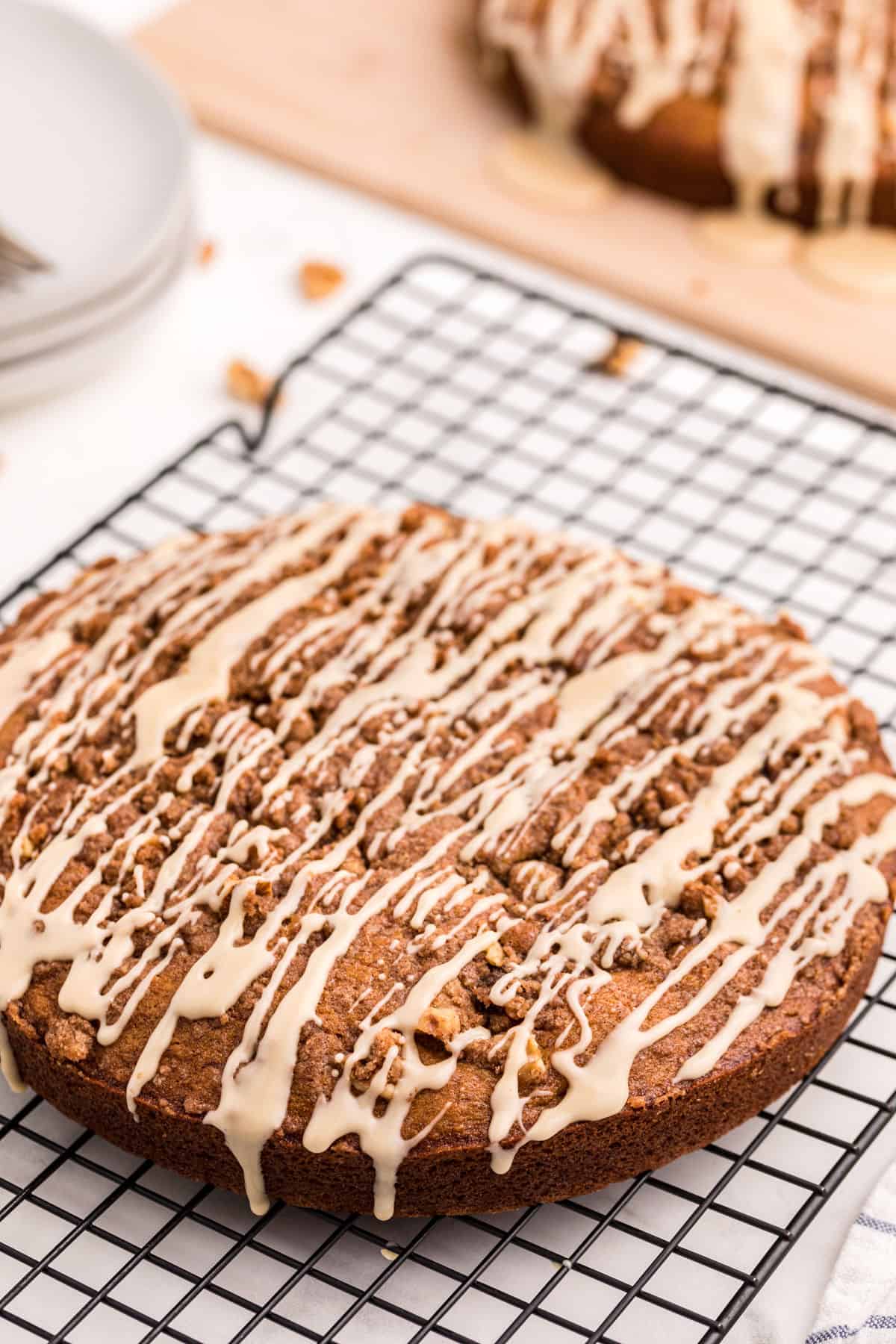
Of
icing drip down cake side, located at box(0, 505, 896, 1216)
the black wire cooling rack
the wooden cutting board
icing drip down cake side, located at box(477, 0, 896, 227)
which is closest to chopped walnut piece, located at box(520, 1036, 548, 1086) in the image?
icing drip down cake side, located at box(0, 505, 896, 1216)

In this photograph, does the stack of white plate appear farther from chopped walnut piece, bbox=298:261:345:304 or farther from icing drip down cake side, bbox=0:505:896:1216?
icing drip down cake side, bbox=0:505:896:1216

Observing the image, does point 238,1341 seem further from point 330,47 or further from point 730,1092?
→ point 330,47

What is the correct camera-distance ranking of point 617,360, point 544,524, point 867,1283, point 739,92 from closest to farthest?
1. point 867,1283
2. point 544,524
3. point 617,360
4. point 739,92

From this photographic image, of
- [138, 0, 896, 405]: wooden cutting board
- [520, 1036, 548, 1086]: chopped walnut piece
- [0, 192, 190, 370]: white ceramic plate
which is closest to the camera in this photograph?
[520, 1036, 548, 1086]: chopped walnut piece

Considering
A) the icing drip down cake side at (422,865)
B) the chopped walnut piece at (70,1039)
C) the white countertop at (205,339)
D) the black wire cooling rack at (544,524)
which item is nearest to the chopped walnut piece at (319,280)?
the white countertop at (205,339)

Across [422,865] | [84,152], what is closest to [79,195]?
[84,152]

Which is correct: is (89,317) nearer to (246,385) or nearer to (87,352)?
(87,352)
